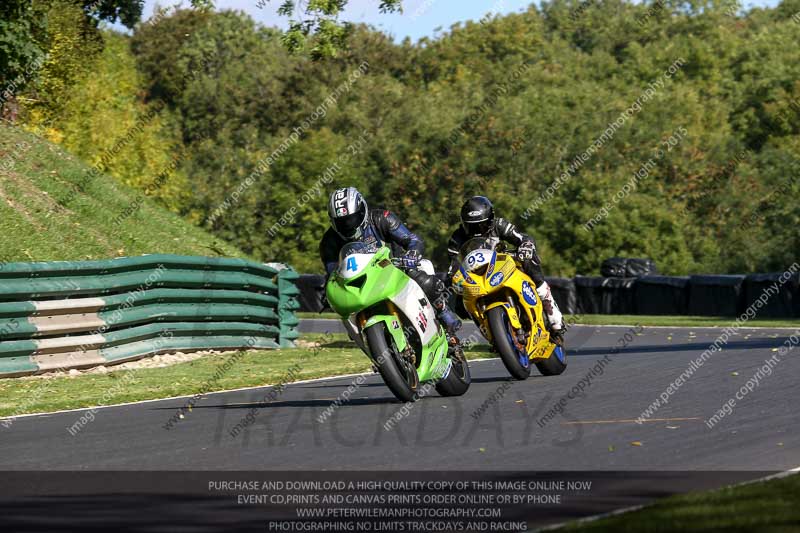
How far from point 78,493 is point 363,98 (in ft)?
205

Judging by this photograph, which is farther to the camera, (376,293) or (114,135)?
(114,135)

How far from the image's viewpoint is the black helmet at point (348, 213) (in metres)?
11.3

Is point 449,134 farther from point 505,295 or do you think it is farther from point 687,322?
point 505,295

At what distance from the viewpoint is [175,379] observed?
15844mm

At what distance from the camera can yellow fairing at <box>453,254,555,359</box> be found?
12.4 metres

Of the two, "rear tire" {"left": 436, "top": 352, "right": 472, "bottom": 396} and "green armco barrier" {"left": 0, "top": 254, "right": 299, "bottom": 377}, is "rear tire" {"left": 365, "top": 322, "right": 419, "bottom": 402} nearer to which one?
"rear tire" {"left": 436, "top": 352, "right": 472, "bottom": 396}

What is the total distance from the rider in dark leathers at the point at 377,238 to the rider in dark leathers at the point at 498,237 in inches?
49.4

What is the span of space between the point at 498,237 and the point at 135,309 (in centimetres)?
662

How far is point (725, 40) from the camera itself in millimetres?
86688

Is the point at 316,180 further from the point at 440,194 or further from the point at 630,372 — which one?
Result: the point at 630,372

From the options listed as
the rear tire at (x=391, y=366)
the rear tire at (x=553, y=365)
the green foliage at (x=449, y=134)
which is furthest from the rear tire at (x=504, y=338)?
the green foliage at (x=449, y=134)

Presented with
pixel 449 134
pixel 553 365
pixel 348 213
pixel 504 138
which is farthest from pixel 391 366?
pixel 449 134

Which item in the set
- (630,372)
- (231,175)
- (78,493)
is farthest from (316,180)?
(78,493)

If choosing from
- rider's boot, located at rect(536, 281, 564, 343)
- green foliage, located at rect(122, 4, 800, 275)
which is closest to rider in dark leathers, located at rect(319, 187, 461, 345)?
rider's boot, located at rect(536, 281, 564, 343)
